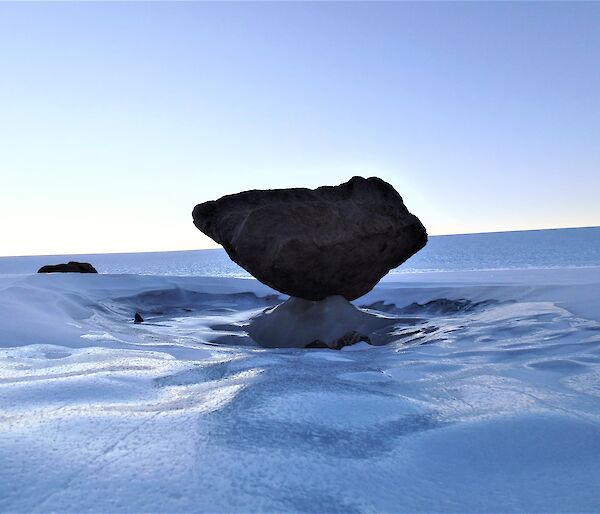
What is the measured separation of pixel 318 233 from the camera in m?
6.11

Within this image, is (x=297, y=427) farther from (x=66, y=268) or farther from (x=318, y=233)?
(x=66, y=268)

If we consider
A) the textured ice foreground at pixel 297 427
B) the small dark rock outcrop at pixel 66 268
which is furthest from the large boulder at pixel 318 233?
the small dark rock outcrop at pixel 66 268

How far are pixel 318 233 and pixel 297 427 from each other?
171 inches

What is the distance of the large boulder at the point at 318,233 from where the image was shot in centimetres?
610

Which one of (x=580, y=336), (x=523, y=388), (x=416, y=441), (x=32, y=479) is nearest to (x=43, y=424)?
(x=32, y=479)

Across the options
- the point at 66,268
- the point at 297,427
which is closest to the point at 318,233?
the point at 297,427

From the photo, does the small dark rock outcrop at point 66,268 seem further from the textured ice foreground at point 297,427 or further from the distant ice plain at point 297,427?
the distant ice plain at point 297,427

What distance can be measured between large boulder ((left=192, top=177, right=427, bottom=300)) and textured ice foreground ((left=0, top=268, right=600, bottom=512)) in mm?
2234

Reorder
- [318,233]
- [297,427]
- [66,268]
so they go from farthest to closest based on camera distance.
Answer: [66,268] → [318,233] → [297,427]

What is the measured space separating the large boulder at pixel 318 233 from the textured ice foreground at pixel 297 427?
223cm

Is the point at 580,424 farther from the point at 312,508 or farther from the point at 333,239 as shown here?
the point at 333,239

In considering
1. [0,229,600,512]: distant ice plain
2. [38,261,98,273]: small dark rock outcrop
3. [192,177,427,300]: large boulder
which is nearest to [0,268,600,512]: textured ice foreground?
[0,229,600,512]: distant ice plain

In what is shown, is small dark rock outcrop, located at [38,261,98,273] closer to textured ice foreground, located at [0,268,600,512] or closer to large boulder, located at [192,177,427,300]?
large boulder, located at [192,177,427,300]

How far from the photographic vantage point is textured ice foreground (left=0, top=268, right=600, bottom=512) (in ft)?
4.49
